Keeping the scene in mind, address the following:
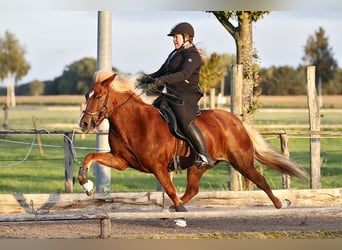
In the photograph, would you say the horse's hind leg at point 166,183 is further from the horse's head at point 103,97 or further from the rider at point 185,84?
the horse's head at point 103,97

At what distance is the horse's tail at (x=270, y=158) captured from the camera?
33.2ft

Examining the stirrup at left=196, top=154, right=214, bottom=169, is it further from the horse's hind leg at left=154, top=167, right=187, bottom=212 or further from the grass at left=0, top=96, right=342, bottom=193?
the grass at left=0, top=96, right=342, bottom=193

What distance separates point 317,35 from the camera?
73125mm

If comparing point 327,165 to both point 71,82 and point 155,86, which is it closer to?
point 155,86

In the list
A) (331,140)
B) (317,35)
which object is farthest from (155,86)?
(317,35)

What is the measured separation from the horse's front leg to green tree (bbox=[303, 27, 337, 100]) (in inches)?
2305

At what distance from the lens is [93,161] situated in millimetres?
8922

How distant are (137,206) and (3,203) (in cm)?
189

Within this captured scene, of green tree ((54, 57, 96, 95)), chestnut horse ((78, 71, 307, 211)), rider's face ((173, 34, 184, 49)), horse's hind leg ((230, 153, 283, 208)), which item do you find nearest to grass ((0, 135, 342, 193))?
horse's hind leg ((230, 153, 283, 208))

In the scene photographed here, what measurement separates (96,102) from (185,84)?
1095 mm

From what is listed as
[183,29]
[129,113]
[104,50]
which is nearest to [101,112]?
[129,113]

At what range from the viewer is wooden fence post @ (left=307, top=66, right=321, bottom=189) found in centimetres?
1219

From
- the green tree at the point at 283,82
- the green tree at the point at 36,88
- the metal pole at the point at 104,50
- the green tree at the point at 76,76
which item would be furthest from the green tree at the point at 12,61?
the metal pole at the point at 104,50

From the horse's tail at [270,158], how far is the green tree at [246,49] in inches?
81.8
